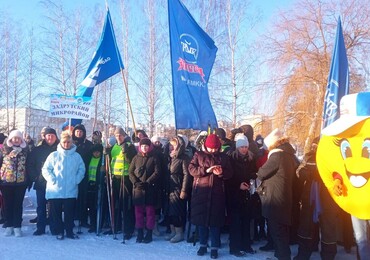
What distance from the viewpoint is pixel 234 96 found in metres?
16.5

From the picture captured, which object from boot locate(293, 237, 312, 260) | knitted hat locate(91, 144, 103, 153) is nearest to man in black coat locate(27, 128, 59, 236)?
knitted hat locate(91, 144, 103, 153)

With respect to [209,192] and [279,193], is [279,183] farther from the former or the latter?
[209,192]

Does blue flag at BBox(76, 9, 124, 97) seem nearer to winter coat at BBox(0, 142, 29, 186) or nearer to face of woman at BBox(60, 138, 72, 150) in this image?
face of woman at BBox(60, 138, 72, 150)

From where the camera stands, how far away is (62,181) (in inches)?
253

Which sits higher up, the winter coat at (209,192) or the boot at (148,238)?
the winter coat at (209,192)

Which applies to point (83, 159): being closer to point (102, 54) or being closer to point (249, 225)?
point (102, 54)

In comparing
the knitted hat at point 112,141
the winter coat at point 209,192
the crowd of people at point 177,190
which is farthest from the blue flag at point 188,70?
the knitted hat at point 112,141

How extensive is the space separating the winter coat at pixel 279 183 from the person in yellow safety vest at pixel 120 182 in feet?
8.73

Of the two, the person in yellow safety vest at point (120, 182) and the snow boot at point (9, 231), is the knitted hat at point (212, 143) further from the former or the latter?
the snow boot at point (9, 231)

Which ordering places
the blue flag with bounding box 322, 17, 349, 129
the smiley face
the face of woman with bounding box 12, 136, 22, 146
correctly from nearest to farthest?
the smiley face < the blue flag with bounding box 322, 17, 349, 129 < the face of woman with bounding box 12, 136, 22, 146

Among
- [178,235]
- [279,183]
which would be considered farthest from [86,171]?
[279,183]

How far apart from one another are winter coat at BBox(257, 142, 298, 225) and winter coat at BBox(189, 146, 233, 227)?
72 cm

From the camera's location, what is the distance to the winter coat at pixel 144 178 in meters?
6.34

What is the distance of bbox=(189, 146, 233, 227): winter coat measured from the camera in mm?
5562
